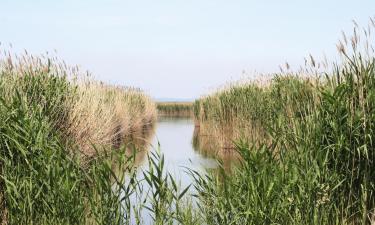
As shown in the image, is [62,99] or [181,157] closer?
[62,99]

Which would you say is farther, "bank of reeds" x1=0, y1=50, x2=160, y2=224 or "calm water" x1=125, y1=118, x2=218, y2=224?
"calm water" x1=125, y1=118, x2=218, y2=224

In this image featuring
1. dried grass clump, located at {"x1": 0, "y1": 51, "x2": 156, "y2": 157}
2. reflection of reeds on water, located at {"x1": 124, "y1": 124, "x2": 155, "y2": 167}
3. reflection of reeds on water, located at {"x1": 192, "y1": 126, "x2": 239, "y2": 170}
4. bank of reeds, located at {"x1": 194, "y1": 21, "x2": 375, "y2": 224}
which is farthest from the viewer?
reflection of reeds on water, located at {"x1": 192, "y1": 126, "x2": 239, "y2": 170}

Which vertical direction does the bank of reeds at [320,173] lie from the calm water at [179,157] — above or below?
above

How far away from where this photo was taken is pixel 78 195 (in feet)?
21.2

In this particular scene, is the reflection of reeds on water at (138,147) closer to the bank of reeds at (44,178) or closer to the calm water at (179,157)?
the calm water at (179,157)

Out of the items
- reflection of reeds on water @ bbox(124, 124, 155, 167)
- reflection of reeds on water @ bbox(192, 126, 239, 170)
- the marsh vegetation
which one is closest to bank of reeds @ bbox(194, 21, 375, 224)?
the marsh vegetation

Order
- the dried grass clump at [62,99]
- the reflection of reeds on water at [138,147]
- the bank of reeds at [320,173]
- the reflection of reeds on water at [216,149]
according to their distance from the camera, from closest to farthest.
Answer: the bank of reeds at [320,173] < the dried grass clump at [62,99] < the reflection of reeds on water at [138,147] < the reflection of reeds on water at [216,149]

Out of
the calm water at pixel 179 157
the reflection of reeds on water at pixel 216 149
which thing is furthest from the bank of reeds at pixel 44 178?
the reflection of reeds on water at pixel 216 149

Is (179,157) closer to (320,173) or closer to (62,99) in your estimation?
(62,99)

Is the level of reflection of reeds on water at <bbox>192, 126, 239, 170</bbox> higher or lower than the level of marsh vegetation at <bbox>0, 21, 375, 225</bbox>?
lower

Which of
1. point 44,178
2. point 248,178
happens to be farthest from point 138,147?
point 248,178

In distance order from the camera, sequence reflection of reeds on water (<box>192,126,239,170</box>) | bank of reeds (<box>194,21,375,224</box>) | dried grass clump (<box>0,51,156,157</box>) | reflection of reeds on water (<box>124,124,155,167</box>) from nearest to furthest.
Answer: bank of reeds (<box>194,21,375,224</box>)
dried grass clump (<box>0,51,156,157</box>)
reflection of reeds on water (<box>124,124,155,167</box>)
reflection of reeds on water (<box>192,126,239,170</box>)

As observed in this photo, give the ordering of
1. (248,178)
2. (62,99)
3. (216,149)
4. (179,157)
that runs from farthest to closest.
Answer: (216,149) < (179,157) < (62,99) < (248,178)

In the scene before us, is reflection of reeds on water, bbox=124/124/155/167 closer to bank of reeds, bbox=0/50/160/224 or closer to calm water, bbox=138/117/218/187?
calm water, bbox=138/117/218/187
